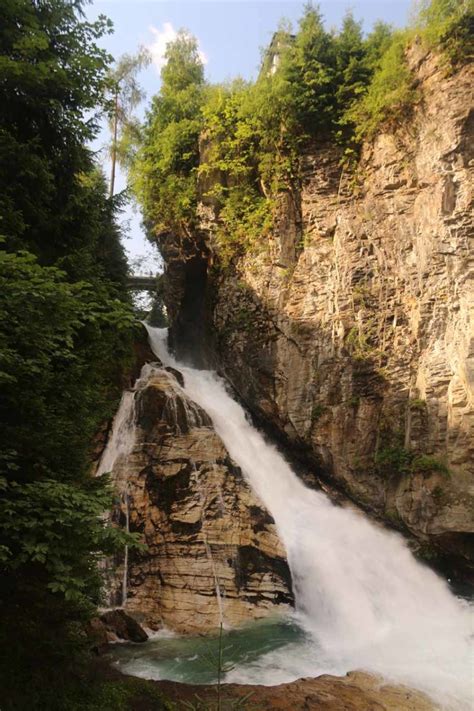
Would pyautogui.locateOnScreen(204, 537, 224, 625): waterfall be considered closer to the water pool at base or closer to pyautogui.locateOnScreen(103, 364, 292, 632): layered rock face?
pyautogui.locateOnScreen(103, 364, 292, 632): layered rock face

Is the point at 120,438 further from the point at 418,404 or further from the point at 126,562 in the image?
the point at 418,404

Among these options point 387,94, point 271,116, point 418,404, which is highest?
point 271,116

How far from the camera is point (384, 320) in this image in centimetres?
1247

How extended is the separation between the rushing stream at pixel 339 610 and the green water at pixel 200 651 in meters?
0.03

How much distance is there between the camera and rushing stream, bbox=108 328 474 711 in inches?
287

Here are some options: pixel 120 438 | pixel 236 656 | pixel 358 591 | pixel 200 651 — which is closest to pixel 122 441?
pixel 120 438

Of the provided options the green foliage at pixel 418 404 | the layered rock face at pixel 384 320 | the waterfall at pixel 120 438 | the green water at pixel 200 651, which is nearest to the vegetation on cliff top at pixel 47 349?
the green water at pixel 200 651

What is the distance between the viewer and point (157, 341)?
19.4 m

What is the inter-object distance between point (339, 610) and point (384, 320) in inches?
281

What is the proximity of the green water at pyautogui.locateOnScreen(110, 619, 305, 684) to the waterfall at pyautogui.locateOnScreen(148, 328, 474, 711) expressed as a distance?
2.13ft

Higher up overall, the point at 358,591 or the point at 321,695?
the point at 358,591

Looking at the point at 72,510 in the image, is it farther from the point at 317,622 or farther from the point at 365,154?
the point at 365,154

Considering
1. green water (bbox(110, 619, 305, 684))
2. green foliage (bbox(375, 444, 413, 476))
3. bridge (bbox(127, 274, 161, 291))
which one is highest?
bridge (bbox(127, 274, 161, 291))

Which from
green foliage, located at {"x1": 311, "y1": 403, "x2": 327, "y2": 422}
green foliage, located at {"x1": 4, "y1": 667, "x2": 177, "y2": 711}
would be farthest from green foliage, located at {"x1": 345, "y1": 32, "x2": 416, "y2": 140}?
green foliage, located at {"x1": 4, "y1": 667, "x2": 177, "y2": 711}
